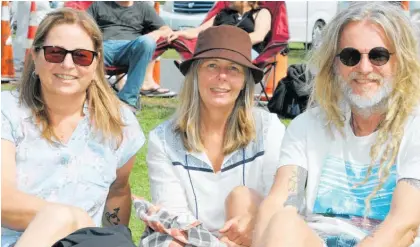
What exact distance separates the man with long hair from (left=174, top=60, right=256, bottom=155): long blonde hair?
0.30 meters

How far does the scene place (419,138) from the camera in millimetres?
2877

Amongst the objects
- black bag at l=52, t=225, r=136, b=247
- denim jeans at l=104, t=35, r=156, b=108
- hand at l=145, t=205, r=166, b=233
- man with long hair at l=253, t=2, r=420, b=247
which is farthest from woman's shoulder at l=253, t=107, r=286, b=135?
denim jeans at l=104, t=35, r=156, b=108

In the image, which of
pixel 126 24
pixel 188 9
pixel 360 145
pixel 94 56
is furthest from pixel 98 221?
pixel 188 9

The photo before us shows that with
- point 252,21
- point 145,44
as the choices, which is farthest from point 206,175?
point 252,21

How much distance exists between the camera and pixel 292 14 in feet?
45.6

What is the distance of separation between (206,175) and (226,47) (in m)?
0.61

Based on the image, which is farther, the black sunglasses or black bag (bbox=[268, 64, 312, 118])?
black bag (bbox=[268, 64, 312, 118])

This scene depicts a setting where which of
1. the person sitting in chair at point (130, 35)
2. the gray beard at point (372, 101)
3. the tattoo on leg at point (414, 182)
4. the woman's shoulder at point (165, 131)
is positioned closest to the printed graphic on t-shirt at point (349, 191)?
the tattoo on leg at point (414, 182)

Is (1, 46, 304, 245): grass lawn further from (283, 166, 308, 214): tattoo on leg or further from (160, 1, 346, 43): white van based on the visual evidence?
(160, 1, 346, 43): white van

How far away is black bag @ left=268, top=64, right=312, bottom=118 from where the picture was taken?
7848mm

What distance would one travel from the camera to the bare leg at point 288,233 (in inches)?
104

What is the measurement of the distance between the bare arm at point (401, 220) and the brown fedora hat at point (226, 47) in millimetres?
968

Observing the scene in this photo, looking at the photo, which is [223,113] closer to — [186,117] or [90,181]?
[186,117]

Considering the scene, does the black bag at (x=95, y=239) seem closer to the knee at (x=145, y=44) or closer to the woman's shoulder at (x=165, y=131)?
the woman's shoulder at (x=165, y=131)
